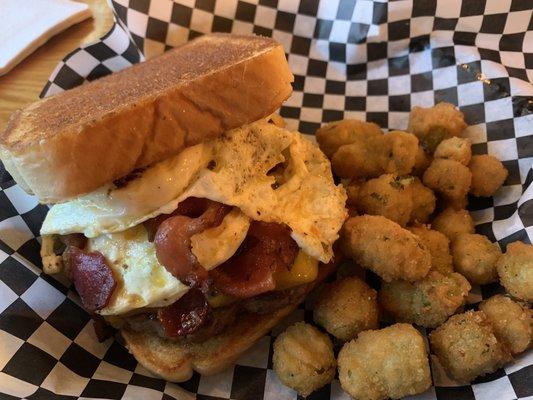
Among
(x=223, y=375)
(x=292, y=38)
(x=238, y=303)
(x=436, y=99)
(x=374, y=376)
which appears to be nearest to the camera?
(x=374, y=376)

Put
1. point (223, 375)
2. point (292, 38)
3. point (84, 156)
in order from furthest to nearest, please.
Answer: point (292, 38) < point (223, 375) < point (84, 156)

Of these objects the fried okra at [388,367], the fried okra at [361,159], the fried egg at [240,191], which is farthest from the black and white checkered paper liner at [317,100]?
the fried okra at [361,159]

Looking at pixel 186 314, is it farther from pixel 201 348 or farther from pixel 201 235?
pixel 201 235

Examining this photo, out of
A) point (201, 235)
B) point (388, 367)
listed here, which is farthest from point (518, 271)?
point (201, 235)

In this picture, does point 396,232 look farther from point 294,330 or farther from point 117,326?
point 117,326

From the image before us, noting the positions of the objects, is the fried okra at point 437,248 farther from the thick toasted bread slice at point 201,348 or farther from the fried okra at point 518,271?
the thick toasted bread slice at point 201,348

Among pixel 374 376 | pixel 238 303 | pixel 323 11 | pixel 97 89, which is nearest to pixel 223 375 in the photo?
pixel 238 303
